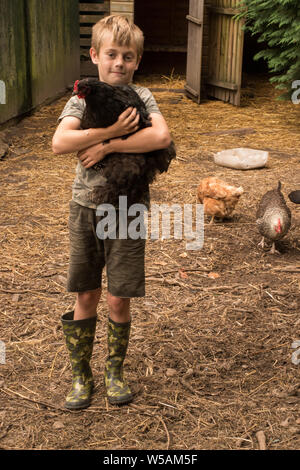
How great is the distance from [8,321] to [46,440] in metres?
1.24

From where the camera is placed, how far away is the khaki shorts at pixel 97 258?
9.19 feet

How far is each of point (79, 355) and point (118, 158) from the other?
3.58 ft

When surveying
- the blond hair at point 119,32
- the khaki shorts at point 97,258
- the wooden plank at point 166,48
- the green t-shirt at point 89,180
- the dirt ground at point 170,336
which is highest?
the blond hair at point 119,32

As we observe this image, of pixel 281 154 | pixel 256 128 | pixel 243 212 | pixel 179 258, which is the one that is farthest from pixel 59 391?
pixel 256 128

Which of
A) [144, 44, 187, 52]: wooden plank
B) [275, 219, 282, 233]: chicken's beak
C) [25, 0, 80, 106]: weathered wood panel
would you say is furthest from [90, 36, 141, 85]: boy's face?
[144, 44, 187, 52]: wooden plank

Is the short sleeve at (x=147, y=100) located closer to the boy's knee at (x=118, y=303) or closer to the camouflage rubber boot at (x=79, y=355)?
the boy's knee at (x=118, y=303)

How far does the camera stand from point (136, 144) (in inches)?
102

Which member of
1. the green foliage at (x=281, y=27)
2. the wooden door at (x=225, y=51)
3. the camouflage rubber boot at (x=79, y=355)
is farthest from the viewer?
the wooden door at (x=225, y=51)

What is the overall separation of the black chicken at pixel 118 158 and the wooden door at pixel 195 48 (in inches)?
321

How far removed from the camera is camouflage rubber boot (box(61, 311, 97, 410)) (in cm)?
299

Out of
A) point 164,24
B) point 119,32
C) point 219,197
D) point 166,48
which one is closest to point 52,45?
point 166,48

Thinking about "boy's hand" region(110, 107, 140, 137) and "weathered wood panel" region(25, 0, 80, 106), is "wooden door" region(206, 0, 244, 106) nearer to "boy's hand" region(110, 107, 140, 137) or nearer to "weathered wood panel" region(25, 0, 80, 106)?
"weathered wood panel" region(25, 0, 80, 106)

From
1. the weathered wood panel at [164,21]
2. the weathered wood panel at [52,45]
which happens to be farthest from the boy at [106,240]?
the weathered wood panel at [164,21]

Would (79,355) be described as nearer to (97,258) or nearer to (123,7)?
(97,258)
